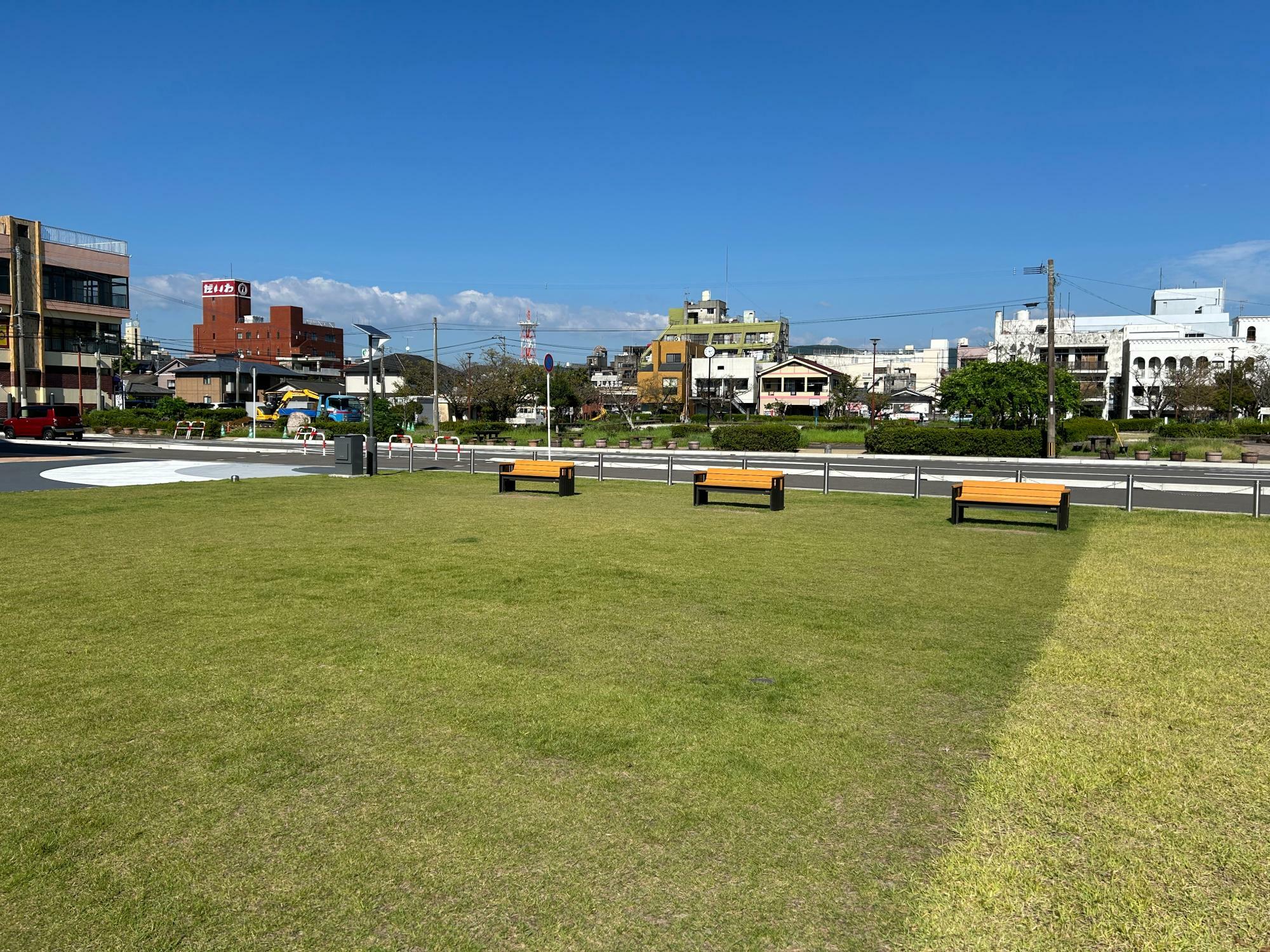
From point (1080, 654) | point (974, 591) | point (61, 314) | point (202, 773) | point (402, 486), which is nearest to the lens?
point (202, 773)

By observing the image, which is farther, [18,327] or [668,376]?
[668,376]

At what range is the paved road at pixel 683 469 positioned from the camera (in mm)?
21969

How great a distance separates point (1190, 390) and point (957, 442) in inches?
1827

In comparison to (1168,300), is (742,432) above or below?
below

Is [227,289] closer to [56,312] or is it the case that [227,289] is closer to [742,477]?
[56,312]

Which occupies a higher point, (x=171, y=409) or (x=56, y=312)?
(x=56, y=312)

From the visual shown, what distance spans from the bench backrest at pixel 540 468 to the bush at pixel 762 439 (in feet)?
77.6

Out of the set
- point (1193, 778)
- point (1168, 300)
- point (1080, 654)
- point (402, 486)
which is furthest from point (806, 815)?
point (1168, 300)

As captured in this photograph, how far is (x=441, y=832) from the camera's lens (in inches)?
167

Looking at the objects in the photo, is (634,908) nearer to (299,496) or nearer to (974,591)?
(974,591)

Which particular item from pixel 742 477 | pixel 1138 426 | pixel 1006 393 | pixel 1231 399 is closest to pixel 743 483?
pixel 742 477

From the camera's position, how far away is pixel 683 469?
30.0 metres

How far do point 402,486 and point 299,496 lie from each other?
3.16 metres

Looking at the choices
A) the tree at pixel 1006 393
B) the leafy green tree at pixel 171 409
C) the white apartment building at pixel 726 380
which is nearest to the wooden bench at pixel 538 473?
the tree at pixel 1006 393
